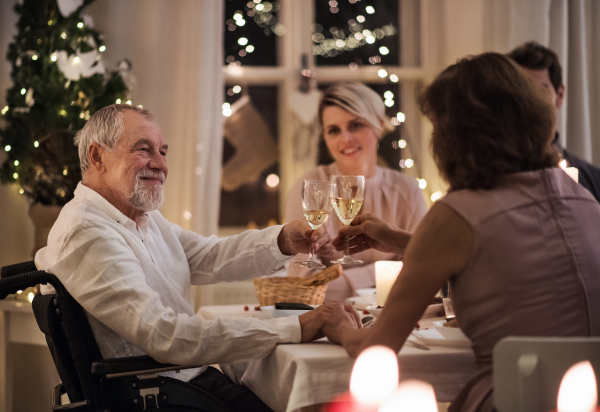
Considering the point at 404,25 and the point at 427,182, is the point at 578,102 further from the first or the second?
the point at 404,25

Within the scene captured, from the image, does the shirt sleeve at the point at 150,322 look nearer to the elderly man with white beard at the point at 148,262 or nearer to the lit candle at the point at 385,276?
the elderly man with white beard at the point at 148,262

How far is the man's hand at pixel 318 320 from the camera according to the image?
1305 millimetres

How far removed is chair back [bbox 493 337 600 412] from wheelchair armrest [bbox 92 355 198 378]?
2.39 ft

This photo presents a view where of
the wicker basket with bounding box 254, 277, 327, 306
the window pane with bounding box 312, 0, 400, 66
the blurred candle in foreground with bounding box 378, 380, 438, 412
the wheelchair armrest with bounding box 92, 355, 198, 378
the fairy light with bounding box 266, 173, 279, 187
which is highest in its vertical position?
the window pane with bounding box 312, 0, 400, 66

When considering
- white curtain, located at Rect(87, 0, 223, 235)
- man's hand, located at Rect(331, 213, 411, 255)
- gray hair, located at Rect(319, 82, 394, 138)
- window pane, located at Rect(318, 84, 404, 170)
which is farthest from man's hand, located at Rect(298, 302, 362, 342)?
window pane, located at Rect(318, 84, 404, 170)

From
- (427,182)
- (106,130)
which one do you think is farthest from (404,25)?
Answer: (106,130)

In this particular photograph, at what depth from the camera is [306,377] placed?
1133 mm

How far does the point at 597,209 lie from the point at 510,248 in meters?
0.25

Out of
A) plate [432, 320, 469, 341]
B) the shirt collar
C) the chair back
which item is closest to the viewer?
the chair back

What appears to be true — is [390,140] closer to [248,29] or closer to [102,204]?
[248,29]

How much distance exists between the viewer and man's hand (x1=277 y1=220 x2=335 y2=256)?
1802mm

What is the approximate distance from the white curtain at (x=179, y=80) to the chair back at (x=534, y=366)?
2654 mm

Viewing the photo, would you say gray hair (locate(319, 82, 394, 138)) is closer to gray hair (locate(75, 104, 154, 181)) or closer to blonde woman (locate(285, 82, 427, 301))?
blonde woman (locate(285, 82, 427, 301))

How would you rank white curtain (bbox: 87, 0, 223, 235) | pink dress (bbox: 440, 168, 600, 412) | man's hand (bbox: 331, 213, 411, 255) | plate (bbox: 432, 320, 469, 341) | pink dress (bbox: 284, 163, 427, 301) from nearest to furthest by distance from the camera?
pink dress (bbox: 440, 168, 600, 412)
plate (bbox: 432, 320, 469, 341)
man's hand (bbox: 331, 213, 411, 255)
pink dress (bbox: 284, 163, 427, 301)
white curtain (bbox: 87, 0, 223, 235)
